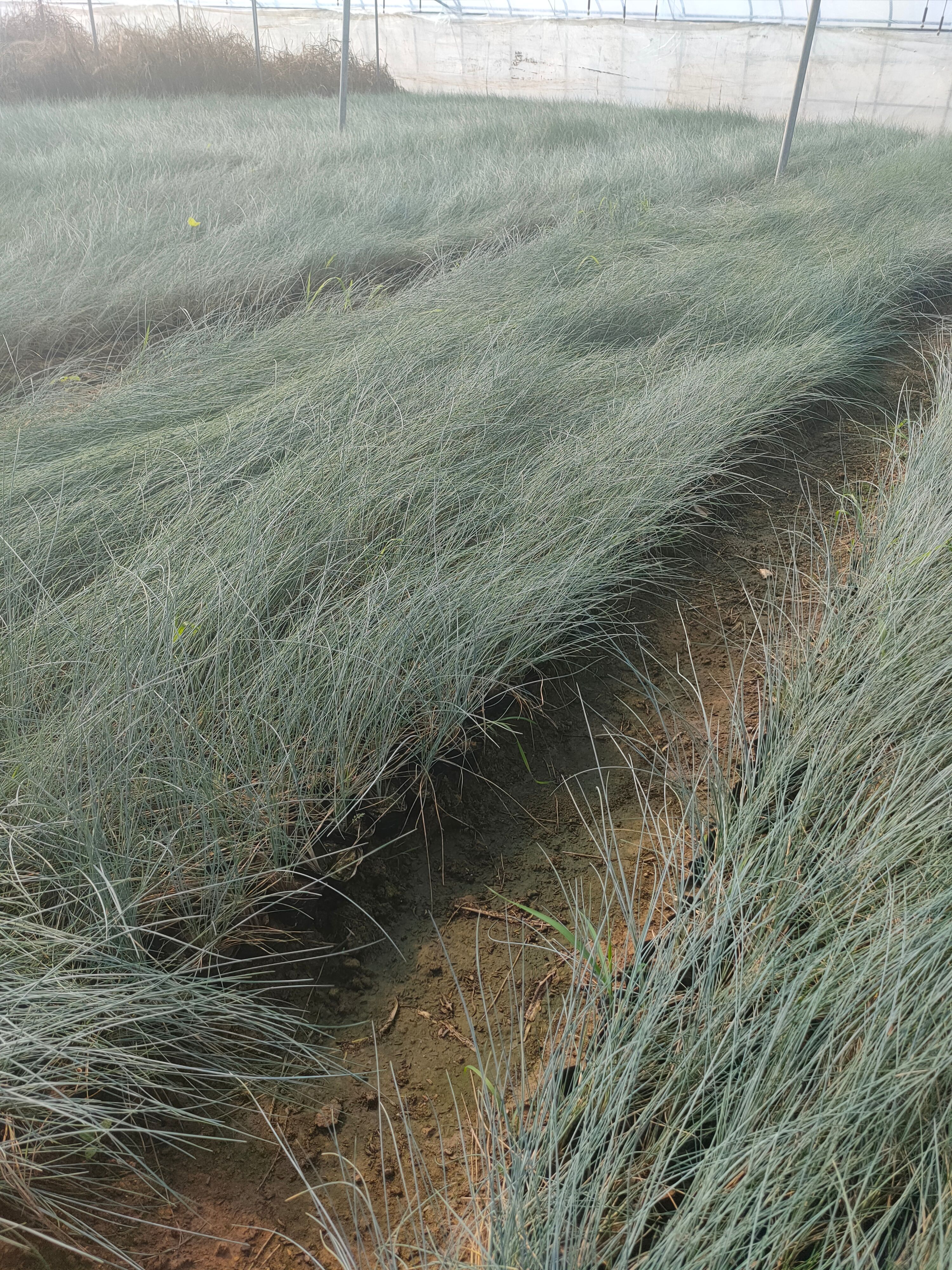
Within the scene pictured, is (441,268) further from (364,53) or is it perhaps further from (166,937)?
(364,53)

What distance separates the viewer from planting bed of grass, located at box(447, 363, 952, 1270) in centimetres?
74

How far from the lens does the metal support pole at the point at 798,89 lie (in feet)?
16.6

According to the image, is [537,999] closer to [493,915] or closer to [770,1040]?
[493,915]

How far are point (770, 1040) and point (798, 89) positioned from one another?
5.80m

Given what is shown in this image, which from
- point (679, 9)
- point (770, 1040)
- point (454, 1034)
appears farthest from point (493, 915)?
point (679, 9)

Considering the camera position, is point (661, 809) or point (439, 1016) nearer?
point (439, 1016)

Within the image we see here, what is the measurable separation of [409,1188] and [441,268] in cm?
312

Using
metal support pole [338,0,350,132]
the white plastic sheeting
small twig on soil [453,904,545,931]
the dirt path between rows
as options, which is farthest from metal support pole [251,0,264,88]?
small twig on soil [453,904,545,931]

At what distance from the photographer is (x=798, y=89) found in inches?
204

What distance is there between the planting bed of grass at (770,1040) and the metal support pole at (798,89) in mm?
5027

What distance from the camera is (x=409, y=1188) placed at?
966mm

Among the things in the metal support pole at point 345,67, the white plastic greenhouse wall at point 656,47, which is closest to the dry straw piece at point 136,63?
the white plastic greenhouse wall at point 656,47

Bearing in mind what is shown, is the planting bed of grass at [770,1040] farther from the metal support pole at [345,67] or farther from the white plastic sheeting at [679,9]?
the white plastic sheeting at [679,9]

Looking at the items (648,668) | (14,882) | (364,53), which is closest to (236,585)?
(14,882)
